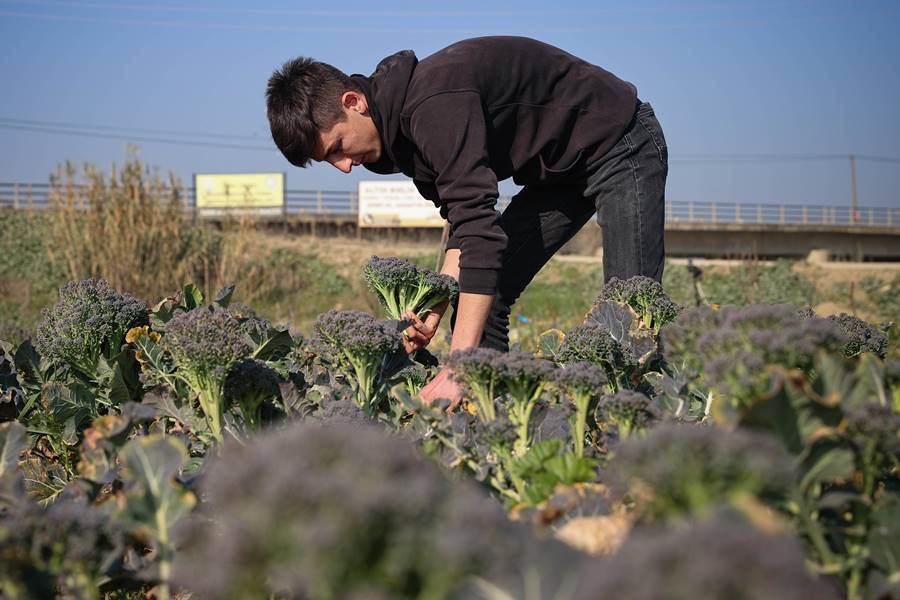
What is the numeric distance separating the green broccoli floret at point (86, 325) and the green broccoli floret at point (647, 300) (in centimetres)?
162

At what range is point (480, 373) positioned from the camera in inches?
74.8

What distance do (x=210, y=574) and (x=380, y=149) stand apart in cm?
243

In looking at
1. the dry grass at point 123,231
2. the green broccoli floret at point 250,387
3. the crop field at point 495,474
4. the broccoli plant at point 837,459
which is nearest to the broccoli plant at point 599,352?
the crop field at point 495,474

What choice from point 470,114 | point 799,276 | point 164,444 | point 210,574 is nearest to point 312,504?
point 210,574

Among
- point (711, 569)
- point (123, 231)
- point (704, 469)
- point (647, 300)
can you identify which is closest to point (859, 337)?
point (647, 300)

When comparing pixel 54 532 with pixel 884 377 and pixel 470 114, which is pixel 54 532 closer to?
pixel 884 377

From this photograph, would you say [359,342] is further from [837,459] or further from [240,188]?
[240,188]

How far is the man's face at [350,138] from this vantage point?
3.00m

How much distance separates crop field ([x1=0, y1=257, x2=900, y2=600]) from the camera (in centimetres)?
90

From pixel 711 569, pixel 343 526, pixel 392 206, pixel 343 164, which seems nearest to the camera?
pixel 711 569

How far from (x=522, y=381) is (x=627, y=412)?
10.8 inches

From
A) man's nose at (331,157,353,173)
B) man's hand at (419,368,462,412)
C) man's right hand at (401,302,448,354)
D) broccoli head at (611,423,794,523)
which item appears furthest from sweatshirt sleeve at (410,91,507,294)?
broccoli head at (611,423,794,523)

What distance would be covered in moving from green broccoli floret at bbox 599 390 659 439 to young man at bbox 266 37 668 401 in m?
0.70

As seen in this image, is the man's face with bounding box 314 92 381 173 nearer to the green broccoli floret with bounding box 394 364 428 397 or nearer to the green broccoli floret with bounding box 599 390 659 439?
the green broccoli floret with bounding box 394 364 428 397
